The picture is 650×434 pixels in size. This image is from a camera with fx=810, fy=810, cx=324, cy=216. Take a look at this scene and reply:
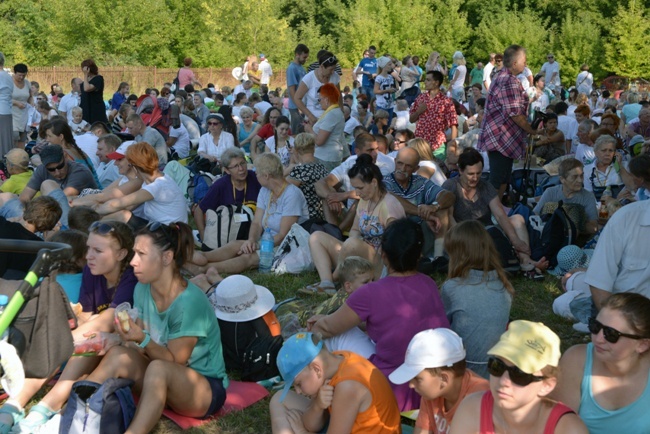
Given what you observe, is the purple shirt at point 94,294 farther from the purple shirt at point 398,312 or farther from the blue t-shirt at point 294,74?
the blue t-shirt at point 294,74

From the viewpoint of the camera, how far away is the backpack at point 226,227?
328 inches

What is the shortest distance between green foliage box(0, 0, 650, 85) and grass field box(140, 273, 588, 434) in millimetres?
32151

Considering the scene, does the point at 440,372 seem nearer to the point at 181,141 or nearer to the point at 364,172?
the point at 364,172

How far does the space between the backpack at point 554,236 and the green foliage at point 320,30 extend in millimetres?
31497

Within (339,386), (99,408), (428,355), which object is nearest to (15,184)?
(99,408)

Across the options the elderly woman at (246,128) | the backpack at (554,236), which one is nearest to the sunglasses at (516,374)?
the backpack at (554,236)

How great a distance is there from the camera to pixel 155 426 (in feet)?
15.6

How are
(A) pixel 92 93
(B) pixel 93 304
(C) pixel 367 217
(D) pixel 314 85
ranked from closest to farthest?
(B) pixel 93 304 → (C) pixel 367 217 → (D) pixel 314 85 → (A) pixel 92 93

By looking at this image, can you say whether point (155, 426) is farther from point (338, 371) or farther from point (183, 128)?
point (183, 128)

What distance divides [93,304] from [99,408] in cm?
130

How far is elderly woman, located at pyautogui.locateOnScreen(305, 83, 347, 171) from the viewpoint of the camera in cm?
938

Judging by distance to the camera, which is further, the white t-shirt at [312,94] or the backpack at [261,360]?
the white t-shirt at [312,94]

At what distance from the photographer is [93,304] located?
548cm

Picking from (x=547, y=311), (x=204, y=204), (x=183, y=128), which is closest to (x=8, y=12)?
(x=183, y=128)
